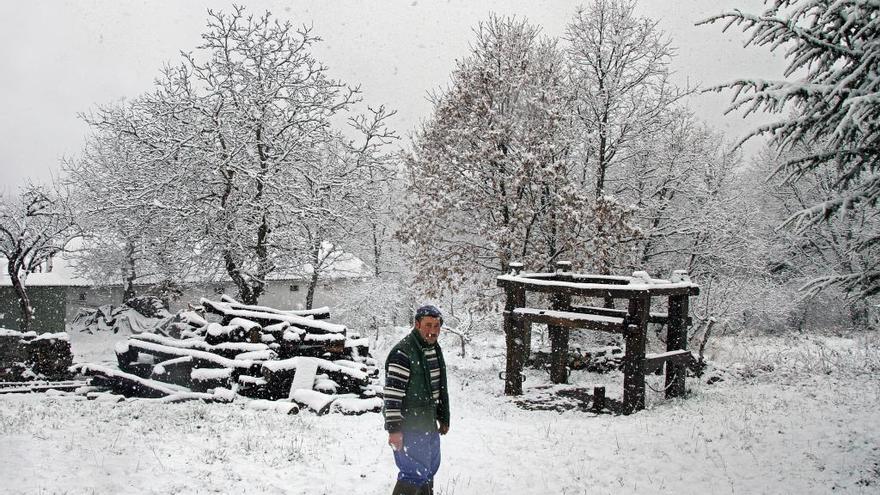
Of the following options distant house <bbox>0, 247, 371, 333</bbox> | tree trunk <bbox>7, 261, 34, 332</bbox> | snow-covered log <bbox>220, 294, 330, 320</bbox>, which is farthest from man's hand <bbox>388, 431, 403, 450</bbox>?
tree trunk <bbox>7, 261, 34, 332</bbox>

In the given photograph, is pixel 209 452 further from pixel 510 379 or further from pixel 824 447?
pixel 824 447

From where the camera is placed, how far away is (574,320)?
1088 centimetres

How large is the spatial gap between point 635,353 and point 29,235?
90.0 feet

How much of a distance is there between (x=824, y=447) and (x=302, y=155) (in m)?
15.3

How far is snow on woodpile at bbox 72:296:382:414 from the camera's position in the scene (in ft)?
33.3

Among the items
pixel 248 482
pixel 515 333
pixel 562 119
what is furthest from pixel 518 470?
pixel 562 119

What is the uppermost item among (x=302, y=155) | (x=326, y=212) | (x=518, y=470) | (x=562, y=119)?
(x=562, y=119)

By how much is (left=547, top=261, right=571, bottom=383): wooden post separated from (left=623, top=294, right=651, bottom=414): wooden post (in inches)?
136

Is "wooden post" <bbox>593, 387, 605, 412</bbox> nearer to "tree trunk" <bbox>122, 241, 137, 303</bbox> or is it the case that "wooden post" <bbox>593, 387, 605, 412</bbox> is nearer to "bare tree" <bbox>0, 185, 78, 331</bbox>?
"tree trunk" <bbox>122, 241, 137, 303</bbox>

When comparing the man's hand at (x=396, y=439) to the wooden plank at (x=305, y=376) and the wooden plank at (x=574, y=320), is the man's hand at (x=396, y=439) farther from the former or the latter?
the wooden plank at (x=574, y=320)

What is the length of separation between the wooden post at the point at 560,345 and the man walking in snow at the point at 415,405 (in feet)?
30.1

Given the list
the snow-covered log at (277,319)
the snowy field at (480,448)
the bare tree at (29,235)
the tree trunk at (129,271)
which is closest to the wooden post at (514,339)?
the snowy field at (480,448)

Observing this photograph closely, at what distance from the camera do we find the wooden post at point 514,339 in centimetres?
1176

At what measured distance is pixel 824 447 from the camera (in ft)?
23.2
